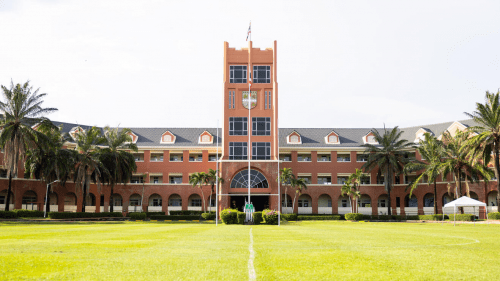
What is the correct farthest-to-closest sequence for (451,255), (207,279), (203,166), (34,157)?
(203,166)
(34,157)
(451,255)
(207,279)

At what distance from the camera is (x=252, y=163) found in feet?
194

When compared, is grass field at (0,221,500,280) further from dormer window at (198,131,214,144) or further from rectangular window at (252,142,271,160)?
dormer window at (198,131,214,144)

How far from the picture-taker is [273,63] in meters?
61.5

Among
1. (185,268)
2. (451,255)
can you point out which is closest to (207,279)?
(185,268)

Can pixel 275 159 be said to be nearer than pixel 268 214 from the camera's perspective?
No

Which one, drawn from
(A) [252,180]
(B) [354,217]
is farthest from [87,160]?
(B) [354,217]

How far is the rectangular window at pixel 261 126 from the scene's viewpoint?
60744 mm

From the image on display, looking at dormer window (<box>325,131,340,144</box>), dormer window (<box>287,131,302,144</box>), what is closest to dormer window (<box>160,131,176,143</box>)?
Answer: dormer window (<box>287,131,302,144</box>)

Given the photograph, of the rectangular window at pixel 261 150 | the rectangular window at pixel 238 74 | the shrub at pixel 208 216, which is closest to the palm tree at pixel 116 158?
the shrub at pixel 208 216

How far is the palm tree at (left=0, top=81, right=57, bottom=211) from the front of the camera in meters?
46.0

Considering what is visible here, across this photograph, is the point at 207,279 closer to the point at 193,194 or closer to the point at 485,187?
the point at 485,187

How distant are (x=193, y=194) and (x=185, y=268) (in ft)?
208

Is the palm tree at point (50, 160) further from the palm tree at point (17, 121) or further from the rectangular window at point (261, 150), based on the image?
the rectangular window at point (261, 150)

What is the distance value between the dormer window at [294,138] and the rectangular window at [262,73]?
15.2 meters
